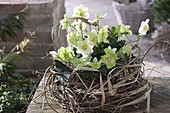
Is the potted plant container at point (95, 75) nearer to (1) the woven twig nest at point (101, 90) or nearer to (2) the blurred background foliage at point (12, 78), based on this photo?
(1) the woven twig nest at point (101, 90)

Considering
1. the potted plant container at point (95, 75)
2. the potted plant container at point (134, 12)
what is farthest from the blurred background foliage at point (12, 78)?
the potted plant container at point (134, 12)

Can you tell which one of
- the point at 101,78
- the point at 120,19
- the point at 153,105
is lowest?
the point at 120,19

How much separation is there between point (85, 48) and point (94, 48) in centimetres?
4

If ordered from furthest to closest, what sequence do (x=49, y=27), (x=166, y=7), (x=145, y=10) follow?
(x=145, y=10)
(x=166, y=7)
(x=49, y=27)

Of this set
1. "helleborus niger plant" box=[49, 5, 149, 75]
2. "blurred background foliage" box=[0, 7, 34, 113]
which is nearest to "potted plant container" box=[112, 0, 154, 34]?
"blurred background foliage" box=[0, 7, 34, 113]

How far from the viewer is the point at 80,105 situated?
92cm

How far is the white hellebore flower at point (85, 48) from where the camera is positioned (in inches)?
34.8

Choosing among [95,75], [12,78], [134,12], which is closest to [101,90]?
[95,75]

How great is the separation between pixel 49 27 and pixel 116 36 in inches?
27.1

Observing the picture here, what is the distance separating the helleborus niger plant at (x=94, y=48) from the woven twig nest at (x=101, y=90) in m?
0.02

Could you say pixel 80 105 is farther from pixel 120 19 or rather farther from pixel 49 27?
pixel 120 19

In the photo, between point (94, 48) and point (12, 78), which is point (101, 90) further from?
point (12, 78)

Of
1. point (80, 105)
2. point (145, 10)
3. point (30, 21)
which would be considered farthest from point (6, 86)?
point (145, 10)

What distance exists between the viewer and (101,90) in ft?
2.87
